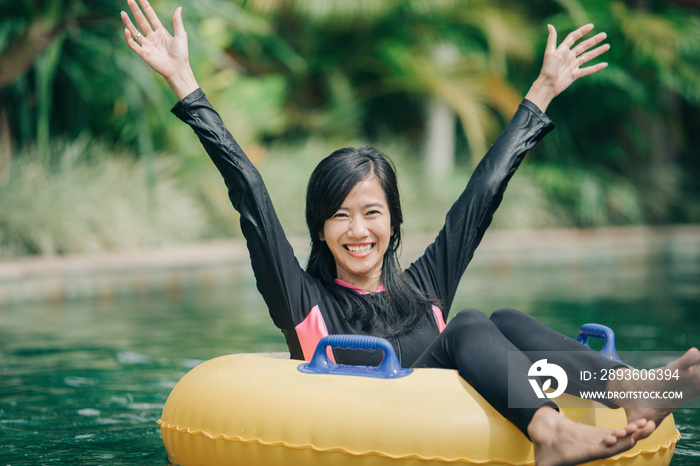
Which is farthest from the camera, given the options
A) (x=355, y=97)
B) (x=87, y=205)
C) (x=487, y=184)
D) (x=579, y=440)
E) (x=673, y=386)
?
(x=355, y=97)

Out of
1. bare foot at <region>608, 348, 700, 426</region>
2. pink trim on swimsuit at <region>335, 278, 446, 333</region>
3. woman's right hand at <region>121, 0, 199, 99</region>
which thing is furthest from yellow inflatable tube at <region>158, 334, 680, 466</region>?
woman's right hand at <region>121, 0, 199, 99</region>

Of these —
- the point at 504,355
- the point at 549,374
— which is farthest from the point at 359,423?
the point at 549,374

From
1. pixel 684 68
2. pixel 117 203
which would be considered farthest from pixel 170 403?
pixel 684 68

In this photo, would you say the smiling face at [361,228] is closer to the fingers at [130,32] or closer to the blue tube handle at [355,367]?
the blue tube handle at [355,367]

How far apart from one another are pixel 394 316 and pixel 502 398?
696mm

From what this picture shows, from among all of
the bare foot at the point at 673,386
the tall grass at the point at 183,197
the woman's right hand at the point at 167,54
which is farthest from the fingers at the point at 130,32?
the tall grass at the point at 183,197

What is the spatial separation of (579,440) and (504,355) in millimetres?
413

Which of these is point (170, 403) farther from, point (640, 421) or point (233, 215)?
point (233, 215)

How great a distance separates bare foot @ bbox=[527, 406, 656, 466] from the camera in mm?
2396

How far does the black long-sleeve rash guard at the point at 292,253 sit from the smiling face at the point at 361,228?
0.39 ft

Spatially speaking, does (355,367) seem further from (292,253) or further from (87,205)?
(87,205)

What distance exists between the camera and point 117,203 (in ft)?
36.1

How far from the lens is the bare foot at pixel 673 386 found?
251cm

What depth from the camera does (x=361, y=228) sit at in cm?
323
